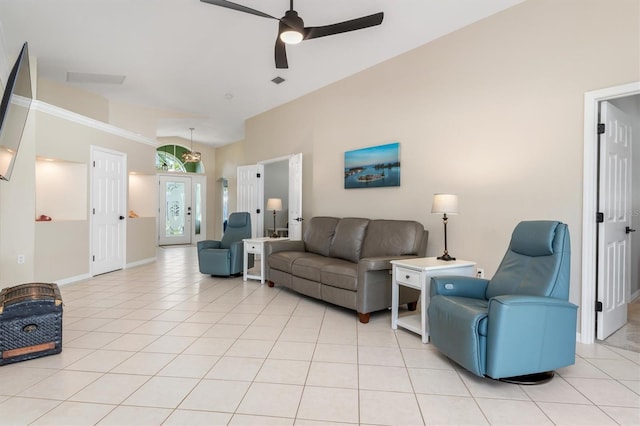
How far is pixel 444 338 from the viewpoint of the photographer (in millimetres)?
2348

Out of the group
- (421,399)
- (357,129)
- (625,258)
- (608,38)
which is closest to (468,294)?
(421,399)

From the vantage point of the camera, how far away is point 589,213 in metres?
2.73

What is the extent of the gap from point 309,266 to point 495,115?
8.08 feet

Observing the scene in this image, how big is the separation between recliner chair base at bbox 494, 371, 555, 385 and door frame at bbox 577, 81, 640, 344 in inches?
33.0

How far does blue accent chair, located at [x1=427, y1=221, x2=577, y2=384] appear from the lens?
2.03m

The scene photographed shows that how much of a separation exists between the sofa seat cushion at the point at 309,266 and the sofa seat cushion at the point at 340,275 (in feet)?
0.29

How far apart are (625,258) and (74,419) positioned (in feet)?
14.2

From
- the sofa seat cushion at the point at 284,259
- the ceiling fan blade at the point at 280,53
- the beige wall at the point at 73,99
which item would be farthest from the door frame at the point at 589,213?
the beige wall at the point at 73,99

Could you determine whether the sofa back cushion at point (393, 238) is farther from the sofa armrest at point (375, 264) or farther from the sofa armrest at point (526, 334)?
the sofa armrest at point (526, 334)

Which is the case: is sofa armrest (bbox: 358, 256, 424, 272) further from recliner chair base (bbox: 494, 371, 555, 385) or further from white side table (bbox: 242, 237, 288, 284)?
white side table (bbox: 242, 237, 288, 284)

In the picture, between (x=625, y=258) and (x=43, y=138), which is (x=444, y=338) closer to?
(x=625, y=258)

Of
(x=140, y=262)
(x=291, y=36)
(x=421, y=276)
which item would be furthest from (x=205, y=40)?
(x=140, y=262)

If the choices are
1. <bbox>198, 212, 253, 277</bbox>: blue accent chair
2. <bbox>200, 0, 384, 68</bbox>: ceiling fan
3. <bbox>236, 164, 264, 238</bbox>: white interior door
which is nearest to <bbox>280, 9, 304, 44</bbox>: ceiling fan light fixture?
<bbox>200, 0, 384, 68</bbox>: ceiling fan

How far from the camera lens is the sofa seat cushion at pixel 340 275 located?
3.34 meters
